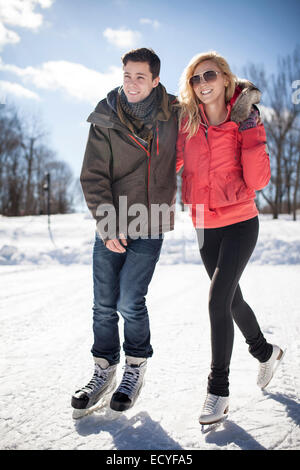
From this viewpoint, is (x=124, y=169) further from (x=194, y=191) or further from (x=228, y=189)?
(x=228, y=189)

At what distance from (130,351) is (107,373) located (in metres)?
0.18

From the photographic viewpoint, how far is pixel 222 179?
71.3 inches

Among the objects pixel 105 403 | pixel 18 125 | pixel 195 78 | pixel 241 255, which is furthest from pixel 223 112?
pixel 18 125

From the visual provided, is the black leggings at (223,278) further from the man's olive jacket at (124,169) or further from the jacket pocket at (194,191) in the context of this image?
the man's olive jacket at (124,169)

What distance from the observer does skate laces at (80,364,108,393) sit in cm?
180

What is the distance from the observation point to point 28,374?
83.1 inches

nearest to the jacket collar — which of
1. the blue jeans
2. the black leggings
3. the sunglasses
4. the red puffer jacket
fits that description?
the red puffer jacket

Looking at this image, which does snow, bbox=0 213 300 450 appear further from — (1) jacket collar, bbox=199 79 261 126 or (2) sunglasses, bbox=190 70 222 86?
(2) sunglasses, bbox=190 70 222 86

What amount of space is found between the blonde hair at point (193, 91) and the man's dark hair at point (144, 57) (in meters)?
0.19

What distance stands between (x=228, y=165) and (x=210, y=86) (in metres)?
0.45

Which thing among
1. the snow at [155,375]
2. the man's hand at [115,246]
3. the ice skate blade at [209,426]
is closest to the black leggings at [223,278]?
the ice skate blade at [209,426]

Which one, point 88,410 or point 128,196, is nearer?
point 88,410

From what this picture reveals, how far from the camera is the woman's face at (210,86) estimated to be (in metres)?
1.85

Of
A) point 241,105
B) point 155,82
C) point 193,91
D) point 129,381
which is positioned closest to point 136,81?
point 155,82
